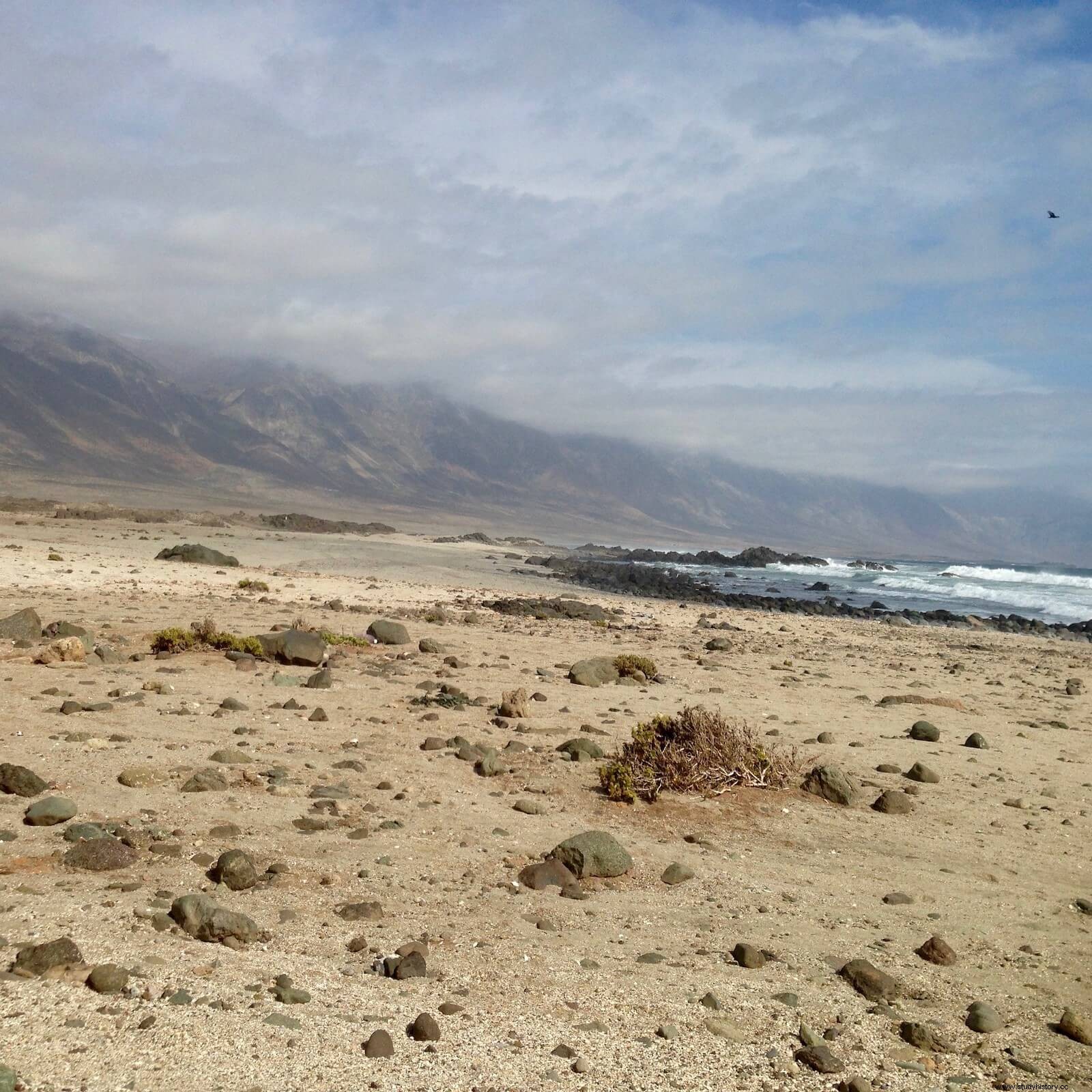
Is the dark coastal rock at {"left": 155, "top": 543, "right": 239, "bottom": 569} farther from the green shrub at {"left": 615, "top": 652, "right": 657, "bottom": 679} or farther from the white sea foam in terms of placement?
the white sea foam

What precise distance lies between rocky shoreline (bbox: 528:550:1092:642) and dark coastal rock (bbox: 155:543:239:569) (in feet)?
47.5

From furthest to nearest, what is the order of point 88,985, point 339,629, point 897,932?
point 339,629
point 897,932
point 88,985

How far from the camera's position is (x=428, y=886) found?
5.01 metres

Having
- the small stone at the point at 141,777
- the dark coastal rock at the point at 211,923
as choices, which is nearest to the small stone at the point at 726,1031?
the dark coastal rock at the point at 211,923

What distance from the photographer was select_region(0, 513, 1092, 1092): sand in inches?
136

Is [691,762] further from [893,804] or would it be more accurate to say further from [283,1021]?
[283,1021]

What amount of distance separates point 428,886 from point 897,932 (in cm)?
259

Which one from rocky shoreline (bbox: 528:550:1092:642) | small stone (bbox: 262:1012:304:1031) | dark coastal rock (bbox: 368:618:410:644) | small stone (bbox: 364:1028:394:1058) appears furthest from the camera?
rocky shoreline (bbox: 528:550:1092:642)

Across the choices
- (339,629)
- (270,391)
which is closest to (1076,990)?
(339,629)

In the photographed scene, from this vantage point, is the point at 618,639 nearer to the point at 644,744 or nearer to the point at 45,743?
the point at 644,744

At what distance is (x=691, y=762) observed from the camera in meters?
7.08

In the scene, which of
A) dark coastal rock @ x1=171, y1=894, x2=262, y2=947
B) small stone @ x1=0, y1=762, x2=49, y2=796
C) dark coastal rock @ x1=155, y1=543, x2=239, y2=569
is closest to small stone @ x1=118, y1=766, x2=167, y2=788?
small stone @ x1=0, y1=762, x2=49, y2=796

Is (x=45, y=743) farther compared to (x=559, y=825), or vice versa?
(x=45, y=743)

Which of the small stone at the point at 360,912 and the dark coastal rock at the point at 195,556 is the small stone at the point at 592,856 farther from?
the dark coastal rock at the point at 195,556
